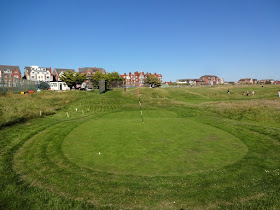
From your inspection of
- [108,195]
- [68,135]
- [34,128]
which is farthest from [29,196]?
[34,128]

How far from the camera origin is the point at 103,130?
15.9 m

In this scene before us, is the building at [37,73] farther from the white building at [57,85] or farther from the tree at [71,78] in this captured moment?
the tree at [71,78]

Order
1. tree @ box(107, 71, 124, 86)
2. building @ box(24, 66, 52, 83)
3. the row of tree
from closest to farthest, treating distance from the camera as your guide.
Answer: the row of tree < tree @ box(107, 71, 124, 86) < building @ box(24, 66, 52, 83)

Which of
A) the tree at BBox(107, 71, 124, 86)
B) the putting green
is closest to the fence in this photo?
the putting green

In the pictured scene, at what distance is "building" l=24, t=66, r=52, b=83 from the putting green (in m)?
124

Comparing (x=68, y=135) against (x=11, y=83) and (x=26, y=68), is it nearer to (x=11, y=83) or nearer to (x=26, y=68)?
(x=11, y=83)

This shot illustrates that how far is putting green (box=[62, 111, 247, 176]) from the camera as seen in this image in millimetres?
9109

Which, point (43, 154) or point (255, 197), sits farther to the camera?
point (43, 154)

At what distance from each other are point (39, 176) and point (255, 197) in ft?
30.1

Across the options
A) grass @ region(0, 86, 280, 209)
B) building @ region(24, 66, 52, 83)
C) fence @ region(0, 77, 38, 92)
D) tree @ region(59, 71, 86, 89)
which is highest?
building @ region(24, 66, 52, 83)

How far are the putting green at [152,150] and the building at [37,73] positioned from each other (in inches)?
4865


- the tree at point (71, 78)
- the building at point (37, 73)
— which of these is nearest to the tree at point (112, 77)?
the tree at point (71, 78)

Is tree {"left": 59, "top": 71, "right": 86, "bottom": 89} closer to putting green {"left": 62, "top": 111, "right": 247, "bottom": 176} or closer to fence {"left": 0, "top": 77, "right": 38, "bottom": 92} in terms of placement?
fence {"left": 0, "top": 77, "right": 38, "bottom": 92}

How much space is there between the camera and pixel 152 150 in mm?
11086
